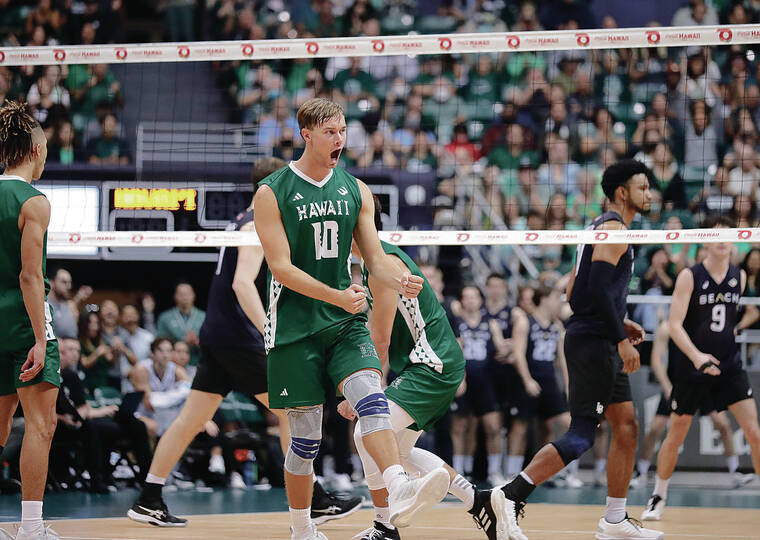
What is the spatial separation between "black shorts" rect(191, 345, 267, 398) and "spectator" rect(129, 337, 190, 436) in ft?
12.1

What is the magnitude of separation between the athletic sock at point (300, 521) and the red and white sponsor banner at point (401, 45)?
331cm

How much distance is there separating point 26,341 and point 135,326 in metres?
6.43

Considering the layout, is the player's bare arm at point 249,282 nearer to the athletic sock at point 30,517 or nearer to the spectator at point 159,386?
the athletic sock at point 30,517

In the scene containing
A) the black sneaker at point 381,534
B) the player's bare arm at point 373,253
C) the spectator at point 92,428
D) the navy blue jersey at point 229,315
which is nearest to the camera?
the player's bare arm at point 373,253

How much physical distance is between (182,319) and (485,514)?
22.0ft

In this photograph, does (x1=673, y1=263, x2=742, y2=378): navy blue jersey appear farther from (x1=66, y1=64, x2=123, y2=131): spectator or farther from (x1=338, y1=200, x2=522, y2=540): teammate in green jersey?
(x1=66, y1=64, x2=123, y2=131): spectator

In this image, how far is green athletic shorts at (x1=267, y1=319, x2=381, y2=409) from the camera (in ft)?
17.8

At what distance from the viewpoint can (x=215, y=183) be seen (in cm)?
849

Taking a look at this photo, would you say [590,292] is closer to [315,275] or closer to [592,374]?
[592,374]

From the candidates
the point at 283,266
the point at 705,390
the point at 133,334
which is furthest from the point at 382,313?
the point at 133,334

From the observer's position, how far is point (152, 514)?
292 inches

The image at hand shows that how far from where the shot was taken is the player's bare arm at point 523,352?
1172 cm

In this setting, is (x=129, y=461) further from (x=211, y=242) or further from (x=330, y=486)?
(x=211, y=242)

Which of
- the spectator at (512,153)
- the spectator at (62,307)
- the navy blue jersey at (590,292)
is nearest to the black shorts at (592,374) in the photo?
the navy blue jersey at (590,292)
